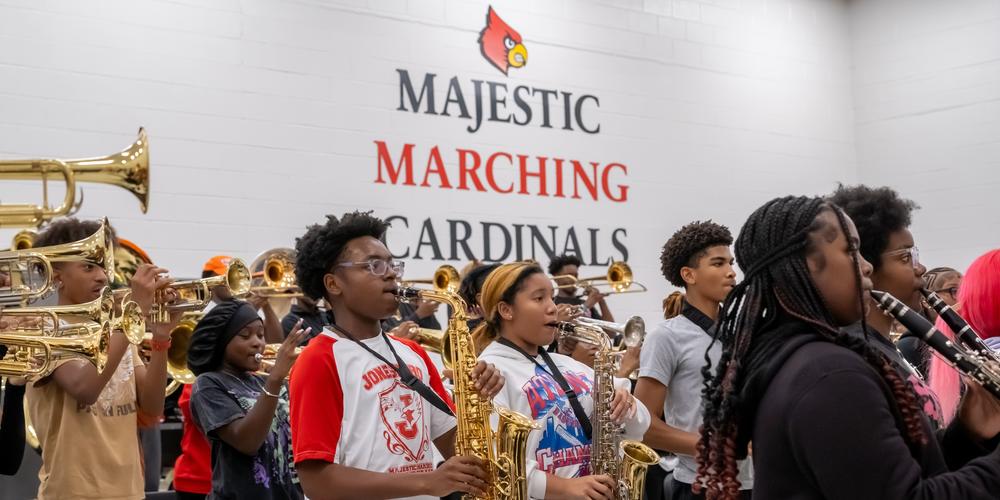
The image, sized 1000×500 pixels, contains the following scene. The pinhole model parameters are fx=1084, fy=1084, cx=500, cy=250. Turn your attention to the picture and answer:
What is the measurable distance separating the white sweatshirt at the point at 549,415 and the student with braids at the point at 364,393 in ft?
0.84

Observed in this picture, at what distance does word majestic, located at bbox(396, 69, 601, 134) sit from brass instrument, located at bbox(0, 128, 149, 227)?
3.82 meters

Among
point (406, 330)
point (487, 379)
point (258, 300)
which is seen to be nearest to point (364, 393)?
point (487, 379)

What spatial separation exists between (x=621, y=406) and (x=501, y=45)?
6.02 metres

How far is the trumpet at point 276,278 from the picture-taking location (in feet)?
21.1

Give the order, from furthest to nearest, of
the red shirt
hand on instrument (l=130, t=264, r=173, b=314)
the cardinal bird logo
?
the cardinal bird logo < the red shirt < hand on instrument (l=130, t=264, r=173, b=314)

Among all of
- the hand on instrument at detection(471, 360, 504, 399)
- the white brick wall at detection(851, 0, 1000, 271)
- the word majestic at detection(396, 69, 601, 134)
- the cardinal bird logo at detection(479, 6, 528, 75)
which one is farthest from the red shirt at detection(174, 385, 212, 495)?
the white brick wall at detection(851, 0, 1000, 271)

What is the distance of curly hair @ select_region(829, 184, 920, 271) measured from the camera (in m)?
3.37

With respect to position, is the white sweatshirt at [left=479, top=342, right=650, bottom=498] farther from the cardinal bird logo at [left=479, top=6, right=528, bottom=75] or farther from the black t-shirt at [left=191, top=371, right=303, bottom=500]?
the cardinal bird logo at [left=479, top=6, right=528, bottom=75]

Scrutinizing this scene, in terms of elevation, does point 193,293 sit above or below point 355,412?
above

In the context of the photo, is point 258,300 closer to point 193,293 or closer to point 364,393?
point 193,293

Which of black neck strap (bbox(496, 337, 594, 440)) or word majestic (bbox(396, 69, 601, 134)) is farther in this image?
word majestic (bbox(396, 69, 601, 134))

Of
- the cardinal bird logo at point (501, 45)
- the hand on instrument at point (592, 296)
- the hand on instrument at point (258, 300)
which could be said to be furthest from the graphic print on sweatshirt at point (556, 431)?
the cardinal bird logo at point (501, 45)

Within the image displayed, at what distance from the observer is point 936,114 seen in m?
10.7

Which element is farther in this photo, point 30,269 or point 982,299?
point 30,269
